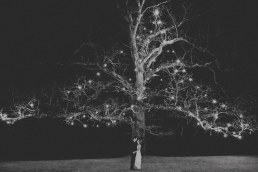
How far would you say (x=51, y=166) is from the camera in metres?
15.4

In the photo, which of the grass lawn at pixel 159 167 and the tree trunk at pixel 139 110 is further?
the tree trunk at pixel 139 110

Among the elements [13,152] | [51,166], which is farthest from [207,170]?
[13,152]

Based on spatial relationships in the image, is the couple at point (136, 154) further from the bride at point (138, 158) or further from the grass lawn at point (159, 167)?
the grass lawn at point (159, 167)

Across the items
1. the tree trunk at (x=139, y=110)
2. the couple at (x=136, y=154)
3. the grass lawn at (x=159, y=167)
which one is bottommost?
the grass lawn at (x=159, y=167)

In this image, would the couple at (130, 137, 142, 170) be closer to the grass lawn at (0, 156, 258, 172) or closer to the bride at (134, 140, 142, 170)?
the bride at (134, 140, 142, 170)

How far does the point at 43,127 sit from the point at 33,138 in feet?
4.05

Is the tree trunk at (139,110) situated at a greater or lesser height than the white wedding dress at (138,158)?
greater

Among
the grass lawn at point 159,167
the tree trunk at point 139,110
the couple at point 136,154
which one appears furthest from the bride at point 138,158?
the tree trunk at point 139,110

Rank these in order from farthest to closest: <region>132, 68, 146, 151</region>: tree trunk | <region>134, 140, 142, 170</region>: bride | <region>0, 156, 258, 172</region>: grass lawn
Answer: <region>132, 68, 146, 151</region>: tree trunk, <region>0, 156, 258, 172</region>: grass lawn, <region>134, 140, 142, 170</region>: bride

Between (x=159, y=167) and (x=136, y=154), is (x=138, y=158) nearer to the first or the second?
(x=136, y=154)

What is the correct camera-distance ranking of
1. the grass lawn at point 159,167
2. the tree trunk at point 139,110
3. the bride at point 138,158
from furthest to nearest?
the tree trunk at point 139,110, the grass lawn at point 159,167, the bride at point 138,158

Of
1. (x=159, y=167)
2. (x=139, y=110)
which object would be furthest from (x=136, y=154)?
(x=139, y=110)

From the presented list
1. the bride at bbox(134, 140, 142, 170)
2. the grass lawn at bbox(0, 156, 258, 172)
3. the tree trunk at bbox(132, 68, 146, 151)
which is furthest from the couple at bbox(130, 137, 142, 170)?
the tree trunk at bbox(132, 68, 146, 151)

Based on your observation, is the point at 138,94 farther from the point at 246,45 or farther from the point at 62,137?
the point at 62,137
